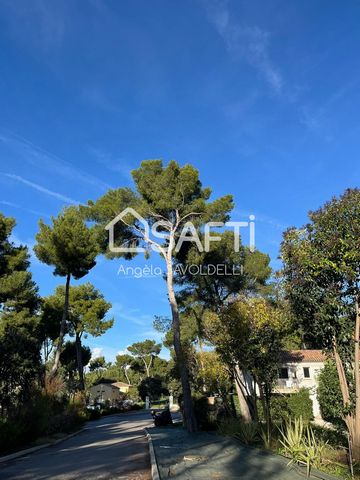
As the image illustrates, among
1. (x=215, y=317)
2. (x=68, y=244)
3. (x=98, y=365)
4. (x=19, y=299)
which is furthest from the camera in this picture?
(x=98, y=365)

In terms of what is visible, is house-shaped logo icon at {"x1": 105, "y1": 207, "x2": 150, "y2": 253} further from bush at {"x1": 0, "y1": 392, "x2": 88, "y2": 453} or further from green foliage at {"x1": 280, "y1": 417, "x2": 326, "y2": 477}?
green foliage at {"x1": 280, "y1": 417, "x2": 326, "y2": 477}

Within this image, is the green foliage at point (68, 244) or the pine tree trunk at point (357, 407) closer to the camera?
→ the pine tree trunk at point (357, 407)

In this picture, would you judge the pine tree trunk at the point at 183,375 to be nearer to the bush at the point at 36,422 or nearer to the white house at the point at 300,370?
the bush at the point at 36,422

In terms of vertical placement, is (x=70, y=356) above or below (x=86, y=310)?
A: below

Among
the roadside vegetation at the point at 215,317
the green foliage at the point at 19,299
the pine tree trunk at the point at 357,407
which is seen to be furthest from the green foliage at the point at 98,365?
the pine tree trunk at the point at 357,407

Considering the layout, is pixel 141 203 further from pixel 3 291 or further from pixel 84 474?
pixel 84 474

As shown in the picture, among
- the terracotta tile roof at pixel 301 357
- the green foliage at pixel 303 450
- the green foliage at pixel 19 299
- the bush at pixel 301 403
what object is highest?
the green foliage at pixel 19 299

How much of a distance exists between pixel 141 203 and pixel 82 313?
20.9 m

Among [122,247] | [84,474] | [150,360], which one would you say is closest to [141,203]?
[122,247]

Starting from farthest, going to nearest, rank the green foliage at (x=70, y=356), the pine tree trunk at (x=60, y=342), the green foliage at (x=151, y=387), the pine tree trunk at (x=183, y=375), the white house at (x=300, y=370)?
1. the green foliage at (x=151, y=387)
2. the green foliage at (x=70, y=356)
3. the white house at (x=300, y=370)
4. the pine tree trunk at (x=60, y=342)
5. the pine tree trunk at (x=183, y=375)

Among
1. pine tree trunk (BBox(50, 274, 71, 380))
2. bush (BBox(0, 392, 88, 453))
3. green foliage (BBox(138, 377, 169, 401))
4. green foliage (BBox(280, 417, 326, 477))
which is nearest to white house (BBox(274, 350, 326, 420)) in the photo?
bush (BBox(0, 392, 88, 453))

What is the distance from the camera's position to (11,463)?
11.0 m

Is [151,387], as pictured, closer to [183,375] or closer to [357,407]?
[183,375]

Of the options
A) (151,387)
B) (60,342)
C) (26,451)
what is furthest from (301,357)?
(151,387)
